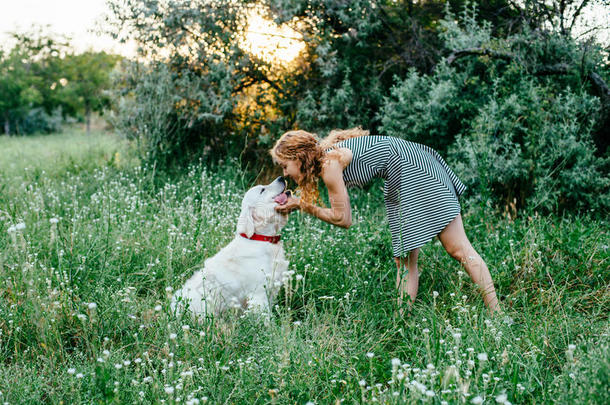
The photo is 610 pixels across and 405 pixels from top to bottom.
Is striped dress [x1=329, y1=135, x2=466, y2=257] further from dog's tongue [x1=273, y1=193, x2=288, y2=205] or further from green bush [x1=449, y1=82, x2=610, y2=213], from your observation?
green bush [x1=449, y1=82, x2=610, y2=213]

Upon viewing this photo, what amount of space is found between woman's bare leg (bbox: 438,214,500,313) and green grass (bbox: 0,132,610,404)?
0.16m

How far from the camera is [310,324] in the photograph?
11.1ft

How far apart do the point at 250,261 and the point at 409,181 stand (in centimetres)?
130

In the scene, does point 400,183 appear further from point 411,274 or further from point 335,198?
point 411,274

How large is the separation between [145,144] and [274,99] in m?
2.16

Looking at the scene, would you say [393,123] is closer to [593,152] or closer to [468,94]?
[468,94]

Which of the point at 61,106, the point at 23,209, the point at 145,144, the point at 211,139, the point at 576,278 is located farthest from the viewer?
the point at 61,106

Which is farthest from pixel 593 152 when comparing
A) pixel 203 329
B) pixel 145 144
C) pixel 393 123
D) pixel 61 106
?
pixel 61 106

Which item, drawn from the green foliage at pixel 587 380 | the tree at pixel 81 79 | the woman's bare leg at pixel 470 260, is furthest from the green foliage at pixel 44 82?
the green foliage at pixel 587 380

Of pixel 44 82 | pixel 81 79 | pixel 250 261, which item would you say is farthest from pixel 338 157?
pixel 44 82

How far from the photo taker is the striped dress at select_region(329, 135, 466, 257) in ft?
11.3

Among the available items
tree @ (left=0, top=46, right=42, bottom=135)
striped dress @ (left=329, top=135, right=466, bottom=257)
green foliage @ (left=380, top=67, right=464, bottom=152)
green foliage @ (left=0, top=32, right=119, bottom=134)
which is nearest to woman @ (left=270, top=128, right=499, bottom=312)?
striped dress @ (left=329, top=135, right=466, bottom=257)

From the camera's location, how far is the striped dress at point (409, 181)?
11.3 feet

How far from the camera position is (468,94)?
6.32m
